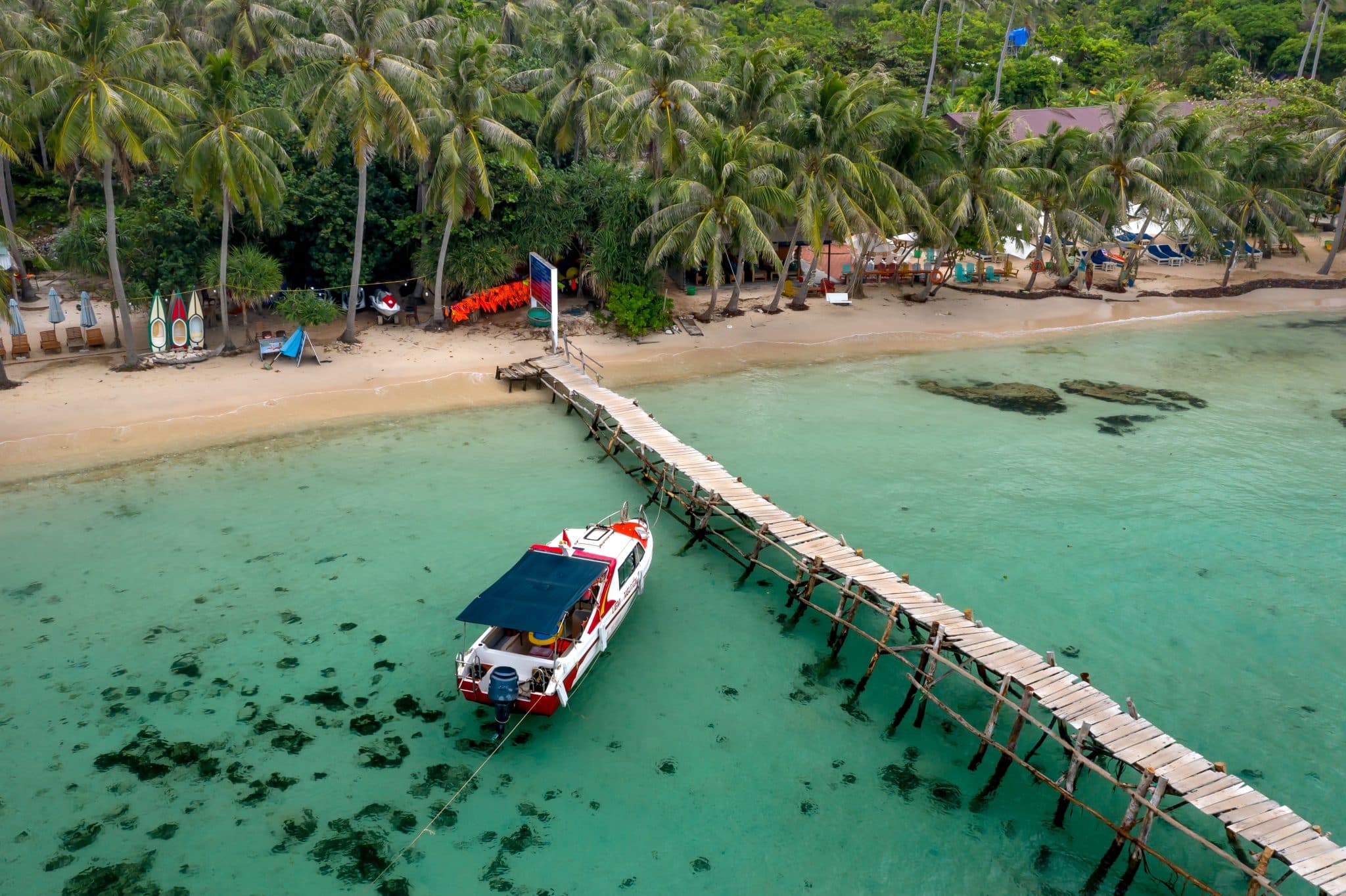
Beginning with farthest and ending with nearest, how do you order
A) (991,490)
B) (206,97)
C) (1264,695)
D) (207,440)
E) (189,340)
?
(189,340)
(206,97)
(207,440)
(991,490)
(1264,695)

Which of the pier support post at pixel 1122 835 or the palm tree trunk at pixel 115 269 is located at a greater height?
the palm tree trunk at pixel 115 269

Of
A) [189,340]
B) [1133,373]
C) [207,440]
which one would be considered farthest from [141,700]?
[1133,373]

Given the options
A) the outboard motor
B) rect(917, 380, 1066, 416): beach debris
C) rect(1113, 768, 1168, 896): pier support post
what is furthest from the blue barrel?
rect(917, 380, 1066, 416): beach debris

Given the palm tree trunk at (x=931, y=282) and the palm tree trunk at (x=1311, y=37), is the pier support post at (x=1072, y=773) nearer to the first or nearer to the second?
the palm tree trunk at (x=931, y=282)

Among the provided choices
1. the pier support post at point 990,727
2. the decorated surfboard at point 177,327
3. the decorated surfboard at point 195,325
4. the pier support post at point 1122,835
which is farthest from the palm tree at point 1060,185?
the decorated surfboard at point 177,327

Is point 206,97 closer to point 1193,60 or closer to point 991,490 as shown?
point 991,490

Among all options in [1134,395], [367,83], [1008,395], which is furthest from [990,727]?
[367,83]
